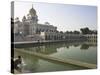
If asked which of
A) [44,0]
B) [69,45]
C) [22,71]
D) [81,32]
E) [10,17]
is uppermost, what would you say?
[44,0]

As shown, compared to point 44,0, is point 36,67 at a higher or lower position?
lower

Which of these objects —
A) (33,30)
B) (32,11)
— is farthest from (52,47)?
(32,11)

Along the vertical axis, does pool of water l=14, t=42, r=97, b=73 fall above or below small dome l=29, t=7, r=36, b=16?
below

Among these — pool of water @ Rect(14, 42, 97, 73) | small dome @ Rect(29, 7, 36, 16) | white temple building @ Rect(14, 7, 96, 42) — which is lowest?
pool of water @ Rect(14, 42, 97, 73)

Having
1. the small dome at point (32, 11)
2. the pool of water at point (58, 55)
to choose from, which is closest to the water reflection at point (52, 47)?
the pool of water at point (58, 55)

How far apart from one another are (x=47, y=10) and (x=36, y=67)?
669 mm

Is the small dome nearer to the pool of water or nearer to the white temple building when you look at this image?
the white temple building

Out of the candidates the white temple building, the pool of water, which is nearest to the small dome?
the white temple building

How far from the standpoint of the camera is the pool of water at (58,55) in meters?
2.26

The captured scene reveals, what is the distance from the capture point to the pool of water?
7.41 feet

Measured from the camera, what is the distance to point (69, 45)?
2.47m

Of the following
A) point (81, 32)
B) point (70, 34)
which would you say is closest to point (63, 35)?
point (70, 34)

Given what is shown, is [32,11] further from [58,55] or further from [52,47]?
[58,55]

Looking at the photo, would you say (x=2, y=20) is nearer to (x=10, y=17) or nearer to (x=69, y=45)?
(x=10, y=17)
